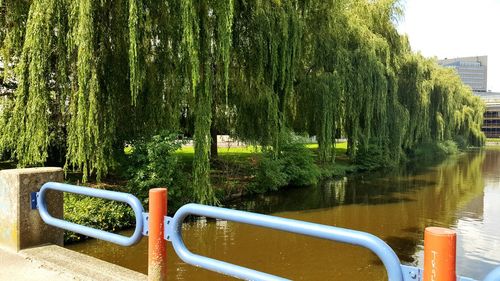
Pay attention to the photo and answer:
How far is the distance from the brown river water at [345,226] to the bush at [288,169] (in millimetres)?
509

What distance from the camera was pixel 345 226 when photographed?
36.6 ft

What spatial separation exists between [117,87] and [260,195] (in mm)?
7576

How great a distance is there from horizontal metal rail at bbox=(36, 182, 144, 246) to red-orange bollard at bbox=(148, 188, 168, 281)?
164 mm

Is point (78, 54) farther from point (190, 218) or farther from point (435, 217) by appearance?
point (435, 217)

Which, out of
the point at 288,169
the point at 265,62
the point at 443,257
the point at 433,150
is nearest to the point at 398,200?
the point at 288,169

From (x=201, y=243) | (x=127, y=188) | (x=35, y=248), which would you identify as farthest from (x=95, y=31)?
(x=35, y=248)

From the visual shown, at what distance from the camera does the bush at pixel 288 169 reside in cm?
1551

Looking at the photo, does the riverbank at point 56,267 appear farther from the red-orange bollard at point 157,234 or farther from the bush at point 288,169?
the bush at point 288,169

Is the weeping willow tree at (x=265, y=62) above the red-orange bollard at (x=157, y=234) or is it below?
above

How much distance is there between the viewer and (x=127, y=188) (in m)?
10.1

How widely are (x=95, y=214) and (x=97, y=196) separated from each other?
639 centimetres

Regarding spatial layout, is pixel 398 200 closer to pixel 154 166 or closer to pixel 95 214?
pixel 154 166

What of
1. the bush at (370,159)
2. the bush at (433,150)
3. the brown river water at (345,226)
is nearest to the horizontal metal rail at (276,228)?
the brown river water at (345,226)

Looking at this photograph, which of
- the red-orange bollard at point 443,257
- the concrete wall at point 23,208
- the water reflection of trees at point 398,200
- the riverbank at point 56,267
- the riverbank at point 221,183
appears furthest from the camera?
the water reflection of trees at point 398,200
